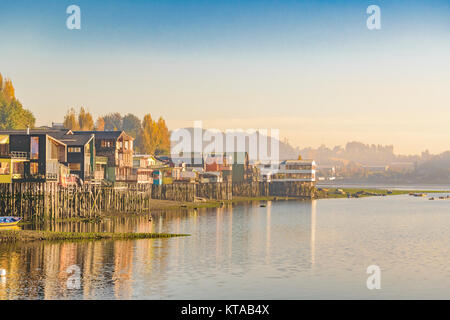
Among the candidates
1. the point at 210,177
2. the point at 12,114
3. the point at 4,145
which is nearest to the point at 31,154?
the point at 4,145

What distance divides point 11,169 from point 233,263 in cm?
3533

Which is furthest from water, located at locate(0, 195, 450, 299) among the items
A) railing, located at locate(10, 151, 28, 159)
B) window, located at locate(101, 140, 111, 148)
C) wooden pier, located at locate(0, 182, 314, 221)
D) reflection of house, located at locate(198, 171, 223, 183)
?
reflection of house, located at locate(198, 171, 223, 183)

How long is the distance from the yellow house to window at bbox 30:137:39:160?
47.7 inches

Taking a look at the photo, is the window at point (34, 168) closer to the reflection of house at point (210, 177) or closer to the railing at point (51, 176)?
the railing at point (51, 176)

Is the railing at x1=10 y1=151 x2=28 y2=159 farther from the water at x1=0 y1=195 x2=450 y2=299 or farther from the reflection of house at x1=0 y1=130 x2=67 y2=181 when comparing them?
the water at x1=0 y1=195 x2=450 y2=299

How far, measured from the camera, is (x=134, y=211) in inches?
3952

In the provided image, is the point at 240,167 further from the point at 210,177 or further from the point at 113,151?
the point at 113,151

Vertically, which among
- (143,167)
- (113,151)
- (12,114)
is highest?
(12,114)

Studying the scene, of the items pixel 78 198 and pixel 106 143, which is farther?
pixel 106 143

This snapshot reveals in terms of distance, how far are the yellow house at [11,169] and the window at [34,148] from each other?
1212mm

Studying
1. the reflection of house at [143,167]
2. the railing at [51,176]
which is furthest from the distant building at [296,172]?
the railing at [51,176]

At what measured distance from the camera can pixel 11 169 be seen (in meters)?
78.7
